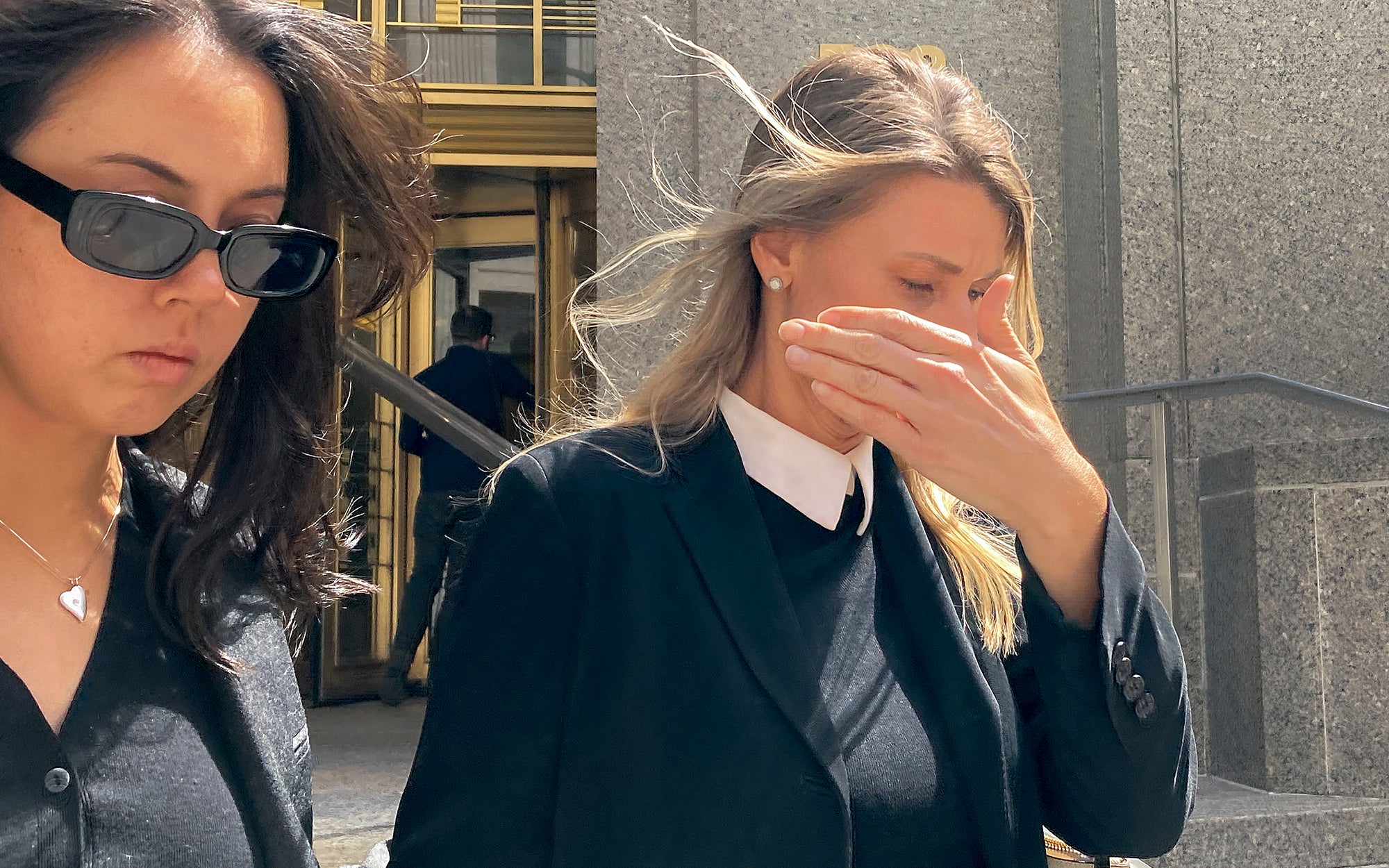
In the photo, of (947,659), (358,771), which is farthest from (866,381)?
(358,771)

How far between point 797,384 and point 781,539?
236mm

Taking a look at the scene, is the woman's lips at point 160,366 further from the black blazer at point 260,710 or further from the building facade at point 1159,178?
the building facade at point 1159,178

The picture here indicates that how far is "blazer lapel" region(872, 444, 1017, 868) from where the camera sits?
5.69 ft

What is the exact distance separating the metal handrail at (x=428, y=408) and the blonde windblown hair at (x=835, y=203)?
172 centimetres

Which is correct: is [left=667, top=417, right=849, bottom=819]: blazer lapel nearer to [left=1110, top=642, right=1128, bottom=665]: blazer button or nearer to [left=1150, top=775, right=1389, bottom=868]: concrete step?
[left=1110, top=642, right=1128, bottom=665]: blazer button

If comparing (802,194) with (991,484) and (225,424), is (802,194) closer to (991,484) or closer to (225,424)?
(991,484)

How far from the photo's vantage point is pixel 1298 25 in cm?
541

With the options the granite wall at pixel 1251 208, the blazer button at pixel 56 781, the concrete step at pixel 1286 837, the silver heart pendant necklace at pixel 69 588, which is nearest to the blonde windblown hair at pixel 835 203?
the silver heart pendant necklace at pixel 69 588

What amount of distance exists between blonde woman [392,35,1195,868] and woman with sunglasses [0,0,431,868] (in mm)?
291

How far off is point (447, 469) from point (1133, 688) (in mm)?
4583

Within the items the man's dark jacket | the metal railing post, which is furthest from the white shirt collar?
the man's dark jacket

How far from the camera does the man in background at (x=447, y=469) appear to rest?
5895 mm

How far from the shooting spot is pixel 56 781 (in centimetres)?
143

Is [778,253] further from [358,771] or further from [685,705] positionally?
[358,771]
